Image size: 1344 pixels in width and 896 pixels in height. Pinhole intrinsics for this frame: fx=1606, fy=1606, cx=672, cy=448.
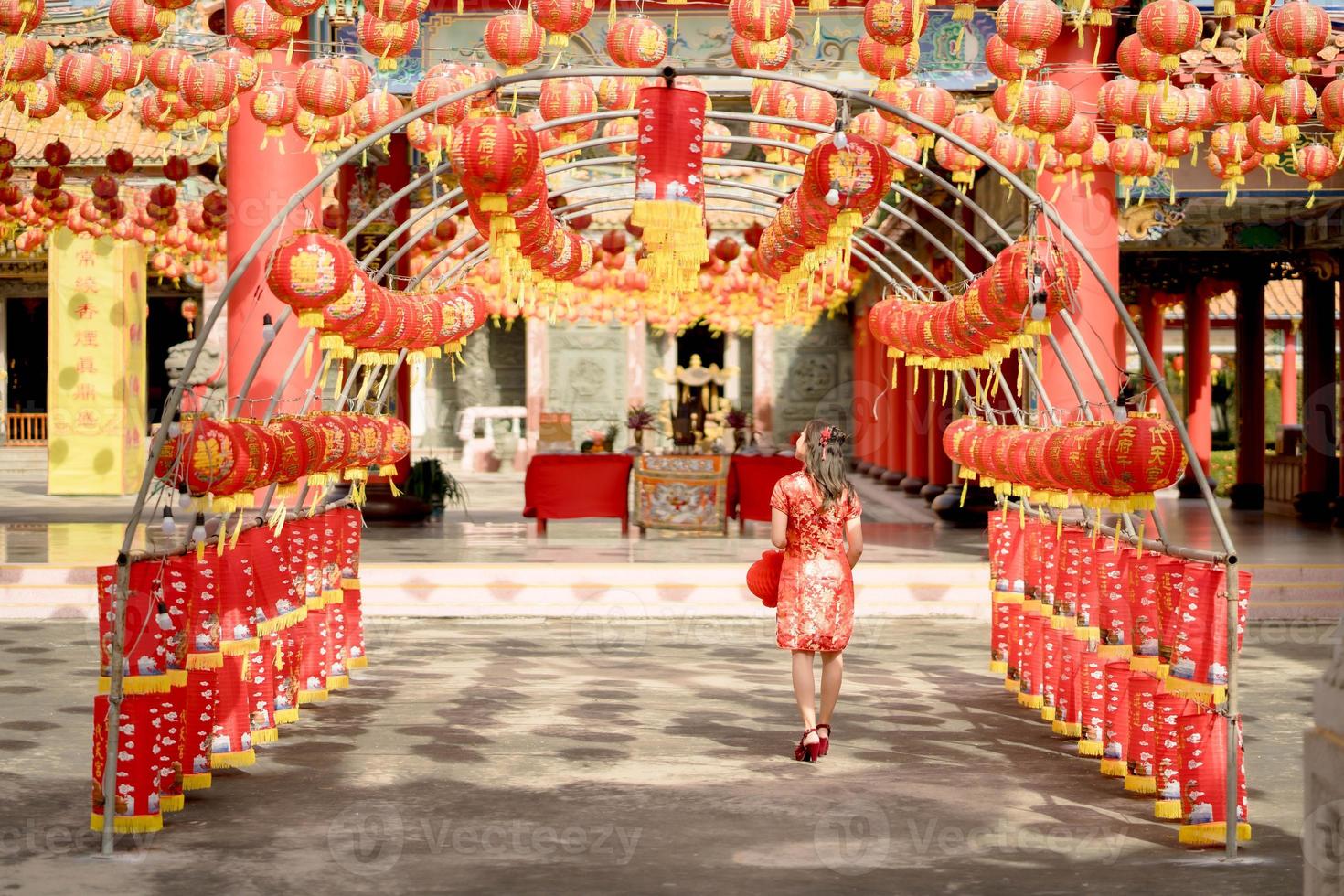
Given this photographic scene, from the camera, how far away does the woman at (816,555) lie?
6.52 meters

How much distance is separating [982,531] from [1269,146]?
300 inches

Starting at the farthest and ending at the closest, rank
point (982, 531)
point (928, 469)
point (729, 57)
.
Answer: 1. point (928, 469)
2. point (982, 531)
3. point (729, 57)

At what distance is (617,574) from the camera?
1201cm

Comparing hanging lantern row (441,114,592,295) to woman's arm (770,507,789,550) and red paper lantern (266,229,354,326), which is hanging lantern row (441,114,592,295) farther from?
woman's arm (770,507,789,550)

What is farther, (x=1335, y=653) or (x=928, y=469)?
(x=928, y=469)

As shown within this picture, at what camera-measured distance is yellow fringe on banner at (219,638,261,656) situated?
19.7ft

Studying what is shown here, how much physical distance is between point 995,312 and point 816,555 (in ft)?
4.44

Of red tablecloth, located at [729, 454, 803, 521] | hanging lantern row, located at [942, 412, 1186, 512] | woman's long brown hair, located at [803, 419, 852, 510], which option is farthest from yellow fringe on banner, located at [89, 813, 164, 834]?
red tablecloth, located at [729, 454, 803, 521]

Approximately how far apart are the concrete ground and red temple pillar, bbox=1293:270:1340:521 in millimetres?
9315

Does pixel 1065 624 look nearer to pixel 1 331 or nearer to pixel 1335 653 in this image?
pixel 1335 653

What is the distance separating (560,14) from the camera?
732 centimetres

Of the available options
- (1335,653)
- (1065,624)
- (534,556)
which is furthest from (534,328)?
(1335,653)

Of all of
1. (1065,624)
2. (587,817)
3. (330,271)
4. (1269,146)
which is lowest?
(587,817)

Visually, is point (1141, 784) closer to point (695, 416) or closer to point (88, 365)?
point (695, 416)
